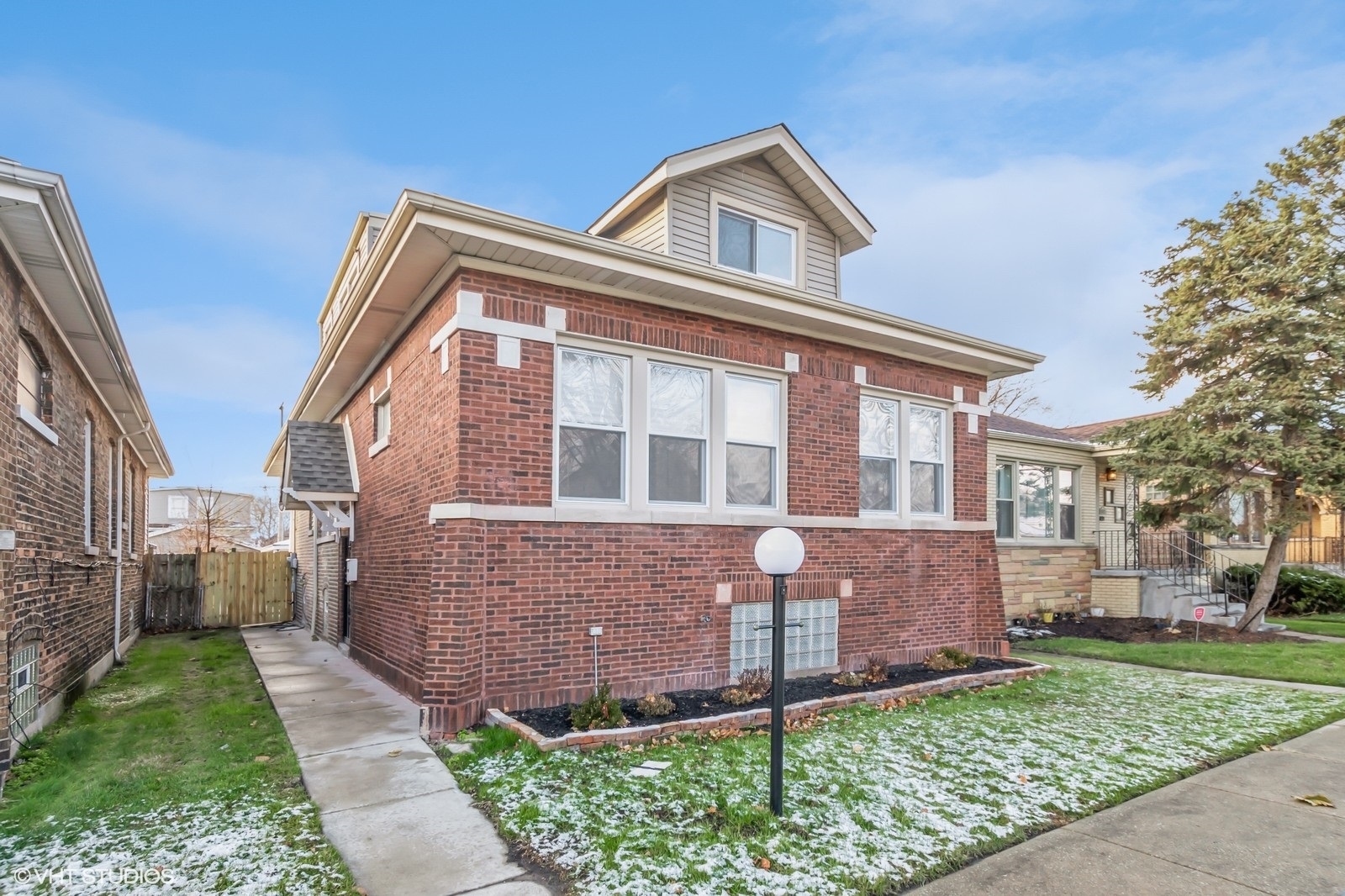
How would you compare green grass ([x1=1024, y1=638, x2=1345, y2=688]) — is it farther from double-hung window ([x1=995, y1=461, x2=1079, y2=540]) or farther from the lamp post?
the lamp post

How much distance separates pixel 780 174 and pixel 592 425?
4.95 m

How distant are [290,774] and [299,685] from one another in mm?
3702

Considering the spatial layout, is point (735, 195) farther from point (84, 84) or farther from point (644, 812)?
point (84, 84)

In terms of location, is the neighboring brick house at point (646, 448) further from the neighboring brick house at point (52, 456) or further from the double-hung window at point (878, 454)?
the neighboring brick house at point (52, 456)

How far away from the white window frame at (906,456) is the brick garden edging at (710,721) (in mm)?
2150

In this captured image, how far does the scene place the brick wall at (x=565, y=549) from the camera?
21.1 feet

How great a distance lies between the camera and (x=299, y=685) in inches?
332

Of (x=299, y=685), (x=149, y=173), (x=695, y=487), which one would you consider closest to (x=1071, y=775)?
(x=695, y=487)

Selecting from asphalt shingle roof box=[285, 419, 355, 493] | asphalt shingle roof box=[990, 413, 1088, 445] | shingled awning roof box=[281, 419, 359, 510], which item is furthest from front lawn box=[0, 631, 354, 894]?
asphalt shingle roof box=[990, 413, 1088, 445]

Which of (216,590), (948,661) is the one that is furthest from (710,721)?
(216,590)

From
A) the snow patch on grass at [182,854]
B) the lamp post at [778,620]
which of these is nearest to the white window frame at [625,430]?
the lamp post at [778,620]

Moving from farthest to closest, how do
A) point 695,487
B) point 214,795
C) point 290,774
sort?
point 695,487, point 290,774, point 214,795

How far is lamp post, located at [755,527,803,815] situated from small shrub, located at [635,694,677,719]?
2.02m

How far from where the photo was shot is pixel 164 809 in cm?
443
